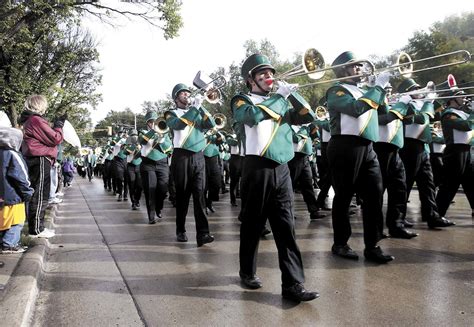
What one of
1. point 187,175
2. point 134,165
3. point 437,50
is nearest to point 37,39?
point 134,165

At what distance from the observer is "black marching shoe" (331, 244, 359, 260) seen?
4.55 metres

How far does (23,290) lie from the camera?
3506 mm

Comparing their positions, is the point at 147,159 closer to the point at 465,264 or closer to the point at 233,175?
the point at 233,175

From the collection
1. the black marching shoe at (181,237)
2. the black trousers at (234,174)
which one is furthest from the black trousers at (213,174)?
the black marching shoe at (181,237)

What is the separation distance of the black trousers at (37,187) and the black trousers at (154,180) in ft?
6.76

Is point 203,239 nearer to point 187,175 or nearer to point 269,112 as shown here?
point 187,175

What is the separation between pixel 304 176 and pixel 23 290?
17.1ft

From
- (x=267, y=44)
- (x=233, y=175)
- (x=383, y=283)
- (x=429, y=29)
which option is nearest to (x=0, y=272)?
(x=383, y=283)

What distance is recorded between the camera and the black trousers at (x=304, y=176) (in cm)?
734

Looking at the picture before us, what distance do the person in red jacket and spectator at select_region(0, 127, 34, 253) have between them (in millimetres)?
600

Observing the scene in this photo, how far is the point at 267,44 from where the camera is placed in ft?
165

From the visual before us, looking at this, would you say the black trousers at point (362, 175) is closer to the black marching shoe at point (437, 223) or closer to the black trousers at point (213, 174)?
the black marching shoe at point (437, 223)

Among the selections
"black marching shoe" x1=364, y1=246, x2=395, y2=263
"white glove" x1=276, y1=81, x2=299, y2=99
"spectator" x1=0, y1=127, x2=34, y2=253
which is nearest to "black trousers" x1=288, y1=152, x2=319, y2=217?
"black marching shoe" x1=364, y1=246, x2=395, y2=263

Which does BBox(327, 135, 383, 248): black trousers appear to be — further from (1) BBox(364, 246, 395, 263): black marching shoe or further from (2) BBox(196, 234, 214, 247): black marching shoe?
(2) BBox(196, 234, 214, 247): black marching shoe
